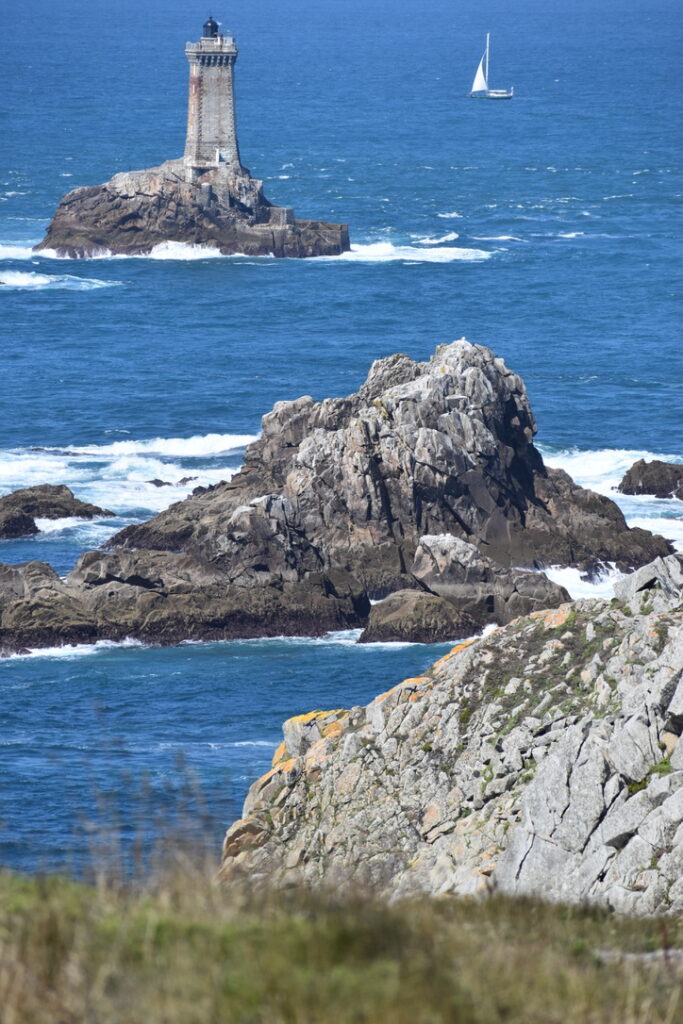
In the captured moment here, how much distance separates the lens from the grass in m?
12.3

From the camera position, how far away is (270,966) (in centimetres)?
1262

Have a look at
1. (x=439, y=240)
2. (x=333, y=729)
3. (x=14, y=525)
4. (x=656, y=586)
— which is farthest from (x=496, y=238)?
(x=333, y=729)

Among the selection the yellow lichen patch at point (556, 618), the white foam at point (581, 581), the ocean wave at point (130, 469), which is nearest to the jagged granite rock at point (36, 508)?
the ocean wave at point (130, 469)

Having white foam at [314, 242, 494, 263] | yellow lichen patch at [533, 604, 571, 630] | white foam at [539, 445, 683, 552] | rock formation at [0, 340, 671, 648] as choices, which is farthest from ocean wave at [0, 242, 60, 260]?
yellow lichen patch at [533, 604, 571, 630]

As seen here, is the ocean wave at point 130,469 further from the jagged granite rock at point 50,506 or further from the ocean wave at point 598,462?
the ocean wave at point 598,462

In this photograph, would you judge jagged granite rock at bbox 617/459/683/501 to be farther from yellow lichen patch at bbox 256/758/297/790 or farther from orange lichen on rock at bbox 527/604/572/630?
yellow lichen patch at bbox 256/758/297/790

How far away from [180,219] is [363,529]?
80.4 metres

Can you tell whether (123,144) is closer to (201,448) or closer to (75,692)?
(201,448)

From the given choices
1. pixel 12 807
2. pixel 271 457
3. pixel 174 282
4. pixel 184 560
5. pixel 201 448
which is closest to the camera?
pixel 12 807

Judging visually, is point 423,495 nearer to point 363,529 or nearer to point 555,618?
point 363,529

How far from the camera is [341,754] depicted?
110 ft

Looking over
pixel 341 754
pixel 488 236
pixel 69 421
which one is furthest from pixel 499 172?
pixel 341 754

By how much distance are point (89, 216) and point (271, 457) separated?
72868 mm

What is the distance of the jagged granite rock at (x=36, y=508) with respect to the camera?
237 feet
